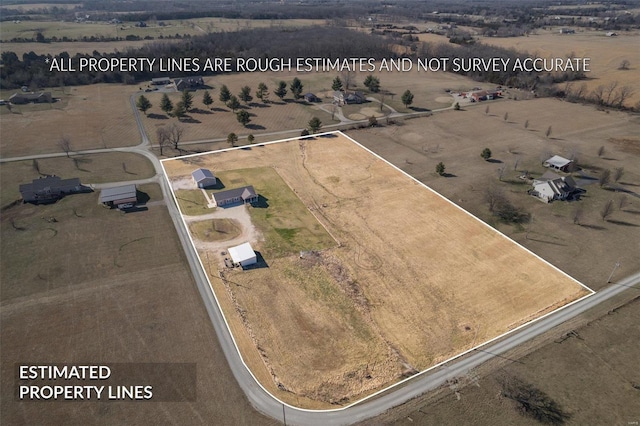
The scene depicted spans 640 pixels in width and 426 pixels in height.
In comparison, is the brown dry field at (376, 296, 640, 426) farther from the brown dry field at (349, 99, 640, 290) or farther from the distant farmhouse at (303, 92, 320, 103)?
the distant farmhouse at (303, 92, 320, 103)

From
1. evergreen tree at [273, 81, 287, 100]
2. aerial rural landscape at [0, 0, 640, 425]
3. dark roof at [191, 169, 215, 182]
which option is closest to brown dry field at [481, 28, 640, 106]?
aerial rural landscape at [0, 0, 640, 425]

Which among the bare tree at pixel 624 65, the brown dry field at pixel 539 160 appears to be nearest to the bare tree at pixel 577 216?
the brown dry field at pixel 539 160

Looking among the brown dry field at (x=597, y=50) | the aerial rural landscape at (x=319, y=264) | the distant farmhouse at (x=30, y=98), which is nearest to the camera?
the aerial rural landscape at (x=319, y=264)

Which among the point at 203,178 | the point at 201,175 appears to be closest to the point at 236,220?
the point at 203,178

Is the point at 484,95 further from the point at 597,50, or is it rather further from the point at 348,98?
the point at 597,50

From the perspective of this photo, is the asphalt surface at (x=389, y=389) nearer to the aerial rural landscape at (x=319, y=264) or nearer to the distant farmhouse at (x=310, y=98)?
the aerial rural landscape at (x=319, y=264)
